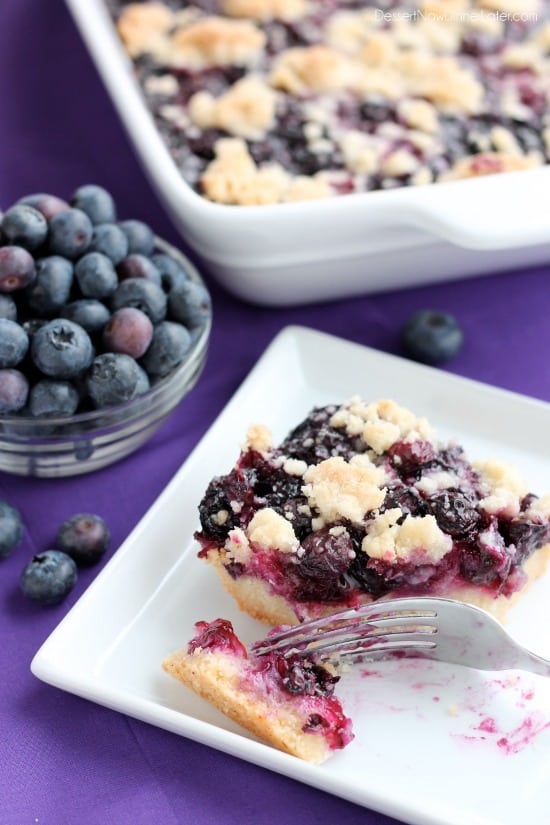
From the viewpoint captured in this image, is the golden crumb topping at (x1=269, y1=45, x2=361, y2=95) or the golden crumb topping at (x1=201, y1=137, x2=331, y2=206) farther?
the golden crumb topping at (x1=269, y1=45, x2=361, y2=95)

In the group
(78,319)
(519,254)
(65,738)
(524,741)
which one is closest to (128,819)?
(65,738)

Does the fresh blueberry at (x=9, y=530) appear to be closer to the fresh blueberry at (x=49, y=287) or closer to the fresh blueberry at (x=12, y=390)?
the fresh blueberry at (x=12, y=390)

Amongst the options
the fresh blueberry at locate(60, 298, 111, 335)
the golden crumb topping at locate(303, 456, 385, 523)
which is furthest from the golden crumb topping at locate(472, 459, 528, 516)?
the fresh blueberry at locate(60, 298, 111, 335)

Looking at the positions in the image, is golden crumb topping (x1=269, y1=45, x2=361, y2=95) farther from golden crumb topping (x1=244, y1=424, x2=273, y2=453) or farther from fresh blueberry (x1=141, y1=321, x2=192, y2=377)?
golden crumb topping (x1=244, y1=424, x2=273, y2=453)

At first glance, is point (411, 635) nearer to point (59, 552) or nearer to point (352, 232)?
point (59, 552)

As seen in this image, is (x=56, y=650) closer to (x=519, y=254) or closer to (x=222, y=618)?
(x=222, y=618)

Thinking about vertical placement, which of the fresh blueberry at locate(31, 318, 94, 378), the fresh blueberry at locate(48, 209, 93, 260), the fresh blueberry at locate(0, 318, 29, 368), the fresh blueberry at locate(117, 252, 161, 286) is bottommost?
the fresh blueberry at locate(117, 252, 161, 286)

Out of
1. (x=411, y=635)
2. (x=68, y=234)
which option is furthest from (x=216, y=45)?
(x=411, y=635)
